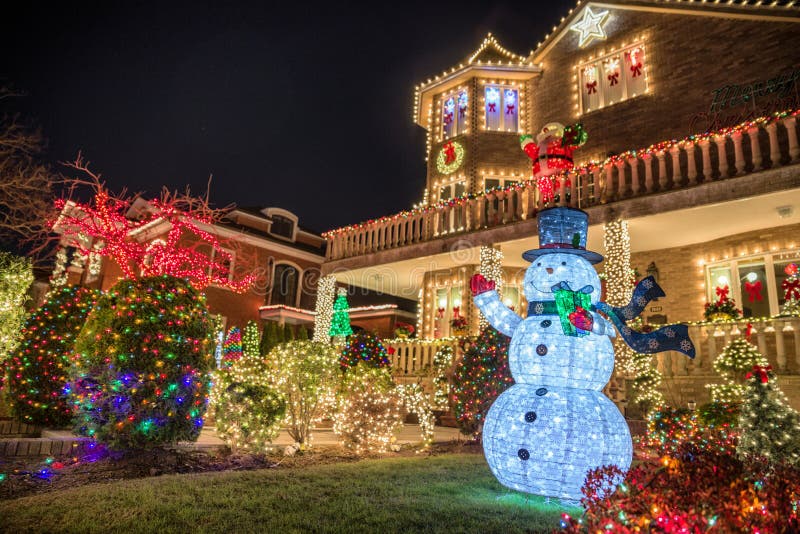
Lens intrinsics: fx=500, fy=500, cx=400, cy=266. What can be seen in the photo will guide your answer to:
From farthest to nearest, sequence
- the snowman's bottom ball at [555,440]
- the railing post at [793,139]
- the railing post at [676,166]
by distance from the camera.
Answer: the railing post at [676,166] < the railing post at [793,139] < the snowman's bottom ball at [555,440]

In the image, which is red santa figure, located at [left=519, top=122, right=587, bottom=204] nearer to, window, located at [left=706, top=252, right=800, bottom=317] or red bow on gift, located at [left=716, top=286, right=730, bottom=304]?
window, located at [left=706, top=252, right=800, bottom=317]

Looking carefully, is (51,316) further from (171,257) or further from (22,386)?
(171,257)

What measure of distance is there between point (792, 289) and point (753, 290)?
4.19 feet

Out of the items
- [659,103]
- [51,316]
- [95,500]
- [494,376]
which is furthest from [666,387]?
[51,316]

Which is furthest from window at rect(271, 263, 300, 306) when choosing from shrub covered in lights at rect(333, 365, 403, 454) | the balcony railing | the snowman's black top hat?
the snowman's black top hat

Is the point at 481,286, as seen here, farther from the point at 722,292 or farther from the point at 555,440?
the point at 722,292

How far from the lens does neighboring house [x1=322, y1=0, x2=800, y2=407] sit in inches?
419

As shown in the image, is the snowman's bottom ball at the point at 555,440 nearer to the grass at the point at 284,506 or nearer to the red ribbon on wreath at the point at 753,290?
the grass at the point at 284,506

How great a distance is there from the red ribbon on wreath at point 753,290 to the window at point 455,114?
33.9 ft

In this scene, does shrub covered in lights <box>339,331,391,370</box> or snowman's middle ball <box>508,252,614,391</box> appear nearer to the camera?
snowman's middle ball <box>508,252,614,391</box>

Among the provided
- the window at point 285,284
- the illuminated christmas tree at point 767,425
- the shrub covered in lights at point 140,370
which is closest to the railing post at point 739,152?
the illuminated christmas tree at point 767,425

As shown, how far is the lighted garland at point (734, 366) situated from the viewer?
9414 mm

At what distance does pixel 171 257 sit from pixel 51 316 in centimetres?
459

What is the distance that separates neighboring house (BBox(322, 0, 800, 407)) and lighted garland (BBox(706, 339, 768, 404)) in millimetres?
526
